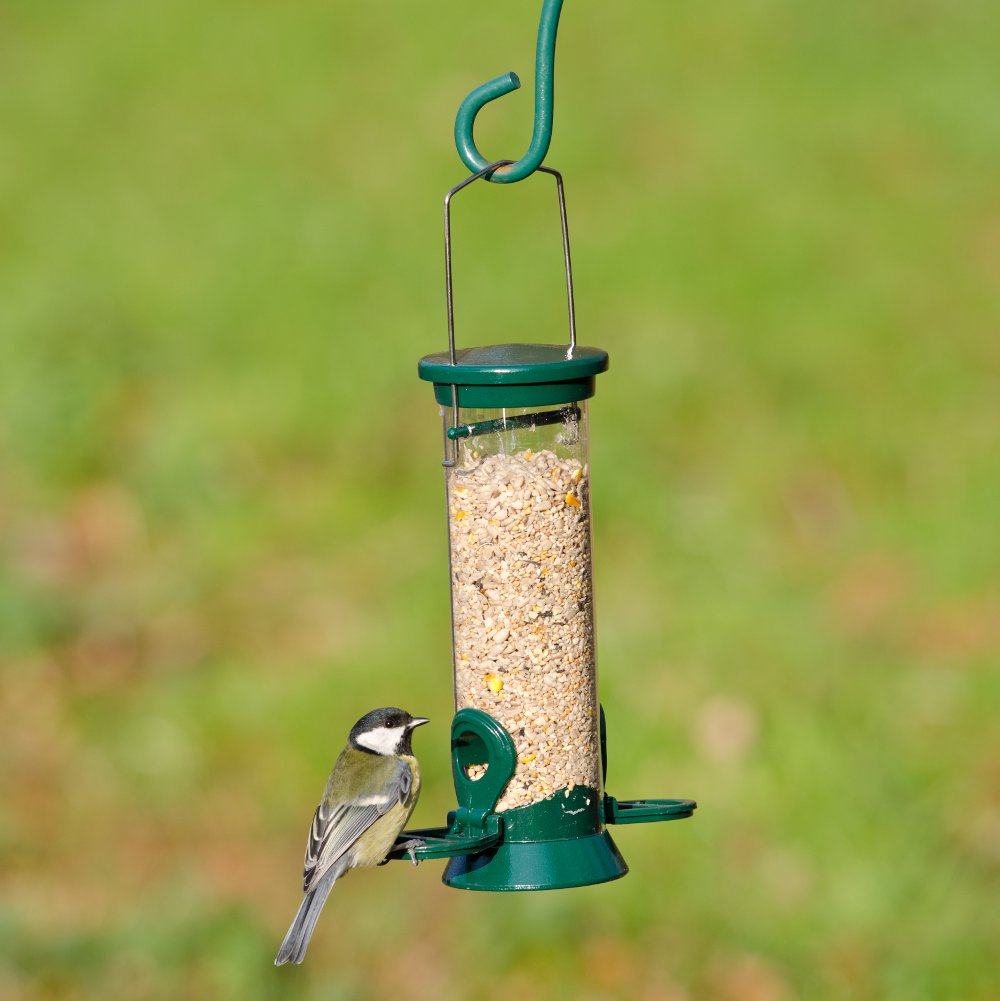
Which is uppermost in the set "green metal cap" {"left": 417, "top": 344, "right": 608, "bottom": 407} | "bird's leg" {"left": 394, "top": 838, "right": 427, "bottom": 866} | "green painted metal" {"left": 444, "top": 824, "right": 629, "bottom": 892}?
"green metal cap" {"left": 417, "top": 344, "right": 608, "bottom": 407}

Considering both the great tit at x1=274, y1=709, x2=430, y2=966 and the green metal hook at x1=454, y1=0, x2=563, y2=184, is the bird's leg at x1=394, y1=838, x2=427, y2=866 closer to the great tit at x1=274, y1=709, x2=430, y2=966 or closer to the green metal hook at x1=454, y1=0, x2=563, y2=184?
the great tit at x1=274, y1=709, x2=430, y2=966

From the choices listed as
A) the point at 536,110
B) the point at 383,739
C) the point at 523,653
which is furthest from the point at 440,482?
the point at 536,110

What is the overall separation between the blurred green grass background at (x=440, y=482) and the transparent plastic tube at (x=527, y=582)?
283 cm

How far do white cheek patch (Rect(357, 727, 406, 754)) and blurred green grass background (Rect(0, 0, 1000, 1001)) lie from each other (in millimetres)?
2559

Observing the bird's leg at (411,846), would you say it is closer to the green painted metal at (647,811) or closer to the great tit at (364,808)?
the great tit at (364,808)

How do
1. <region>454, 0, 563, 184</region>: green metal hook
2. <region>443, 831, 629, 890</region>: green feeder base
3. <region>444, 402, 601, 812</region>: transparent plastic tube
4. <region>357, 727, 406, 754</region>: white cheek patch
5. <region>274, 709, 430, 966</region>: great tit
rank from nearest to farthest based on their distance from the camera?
<region>454, 0, 563, 184</region>: green metal hook, <region>443, 831, 629, 890</region>: green feeder base, <region>444, 402, 601, 812</region>: transparent plastic tube, <region>274, 709, 430, 966</region>: great tit, <region>357, 727, 406, 754</region>: white cheek patch

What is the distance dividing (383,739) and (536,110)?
6.21 ft

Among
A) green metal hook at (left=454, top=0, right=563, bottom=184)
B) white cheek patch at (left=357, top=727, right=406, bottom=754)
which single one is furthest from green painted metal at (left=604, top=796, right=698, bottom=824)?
green metal hook at (left=454, top=0, right=563, bottom=184)

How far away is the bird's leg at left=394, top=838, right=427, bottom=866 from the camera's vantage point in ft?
13.9

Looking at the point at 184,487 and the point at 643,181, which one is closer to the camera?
the point at 184,487

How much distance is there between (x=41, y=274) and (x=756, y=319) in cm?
511

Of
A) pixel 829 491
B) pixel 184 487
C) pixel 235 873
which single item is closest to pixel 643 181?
pixel 829 491

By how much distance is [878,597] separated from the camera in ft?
30.9

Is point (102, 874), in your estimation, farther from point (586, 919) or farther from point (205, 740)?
point (586, 919)
